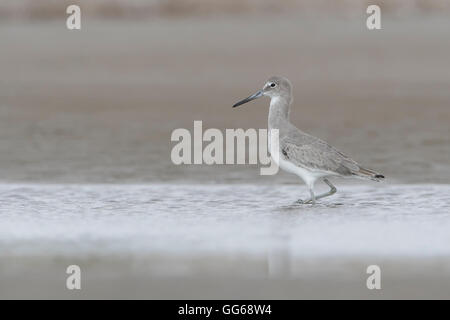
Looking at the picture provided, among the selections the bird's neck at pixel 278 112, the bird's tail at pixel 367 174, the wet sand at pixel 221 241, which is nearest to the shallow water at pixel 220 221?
the wet sand at pixel 221 241

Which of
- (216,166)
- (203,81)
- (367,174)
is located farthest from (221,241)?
(203,81)

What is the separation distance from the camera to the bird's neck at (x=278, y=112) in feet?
32.5

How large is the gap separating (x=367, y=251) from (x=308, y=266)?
0.61 m

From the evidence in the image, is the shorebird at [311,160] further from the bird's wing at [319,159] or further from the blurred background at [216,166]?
the blurred background at [216,166]

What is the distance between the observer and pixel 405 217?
343 inches

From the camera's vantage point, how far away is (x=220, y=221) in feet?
28.2

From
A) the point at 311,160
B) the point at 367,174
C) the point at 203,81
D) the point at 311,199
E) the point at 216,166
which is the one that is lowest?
the point at 311,199

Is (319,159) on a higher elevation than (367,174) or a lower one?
higher

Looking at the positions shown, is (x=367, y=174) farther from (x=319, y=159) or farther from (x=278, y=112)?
(x=278, y=112)

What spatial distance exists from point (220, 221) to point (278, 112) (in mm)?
1775

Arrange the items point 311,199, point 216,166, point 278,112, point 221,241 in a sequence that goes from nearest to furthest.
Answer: point 221,241 → point 311,199 → point 278,112 → point 216,166

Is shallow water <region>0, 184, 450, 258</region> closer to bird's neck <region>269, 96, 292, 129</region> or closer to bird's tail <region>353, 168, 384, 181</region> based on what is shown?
bird's tail <region>353, 168, 384, 181</region>

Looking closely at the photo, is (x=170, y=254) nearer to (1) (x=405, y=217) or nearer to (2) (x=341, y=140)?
(1) (x=405, y=217)

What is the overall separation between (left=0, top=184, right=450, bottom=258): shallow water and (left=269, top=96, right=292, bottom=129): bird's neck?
70cm
